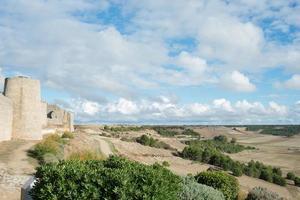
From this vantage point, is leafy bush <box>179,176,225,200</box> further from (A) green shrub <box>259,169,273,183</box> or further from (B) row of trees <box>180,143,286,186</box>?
(A) green shrub <box>259,169,273,183</box>

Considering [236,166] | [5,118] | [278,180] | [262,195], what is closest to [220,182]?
[262,195]

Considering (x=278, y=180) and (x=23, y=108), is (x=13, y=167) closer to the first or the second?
(x=23, y=108)

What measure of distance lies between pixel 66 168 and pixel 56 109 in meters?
39.4

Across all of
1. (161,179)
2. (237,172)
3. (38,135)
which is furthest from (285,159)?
(161,179)

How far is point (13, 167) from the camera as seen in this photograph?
24.1 metres

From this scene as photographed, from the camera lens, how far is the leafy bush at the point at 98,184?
37.0ft

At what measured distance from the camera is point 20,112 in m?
33.2

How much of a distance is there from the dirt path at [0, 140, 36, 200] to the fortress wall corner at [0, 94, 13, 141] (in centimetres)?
62

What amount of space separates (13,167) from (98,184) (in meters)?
14.0

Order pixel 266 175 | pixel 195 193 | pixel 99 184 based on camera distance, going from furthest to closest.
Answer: pixel 266 175, pixel 195 193, pixel 99 184

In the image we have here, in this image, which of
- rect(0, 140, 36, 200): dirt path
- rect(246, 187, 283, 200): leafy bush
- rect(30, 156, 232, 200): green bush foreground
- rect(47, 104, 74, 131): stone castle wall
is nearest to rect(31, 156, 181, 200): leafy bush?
rect(30, 156, 232, 200): green bush foreground

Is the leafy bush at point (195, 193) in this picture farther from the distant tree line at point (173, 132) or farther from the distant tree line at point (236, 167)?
the distant tree line at point (173, 132)

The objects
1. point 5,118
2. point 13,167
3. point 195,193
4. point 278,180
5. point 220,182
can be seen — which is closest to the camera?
Answer: point 195,193

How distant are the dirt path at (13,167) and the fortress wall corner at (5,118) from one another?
62cm
